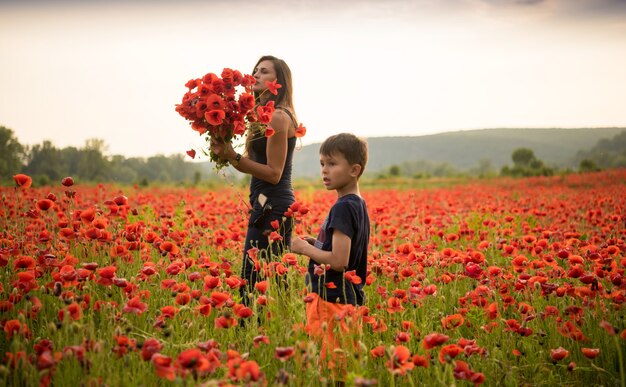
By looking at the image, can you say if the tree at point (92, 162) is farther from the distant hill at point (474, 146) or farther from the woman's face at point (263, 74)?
the distant hill at point (474, 146)

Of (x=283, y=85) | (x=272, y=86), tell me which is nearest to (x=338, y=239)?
(x=272, y=86)

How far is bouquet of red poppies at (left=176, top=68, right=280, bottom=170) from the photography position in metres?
3.04

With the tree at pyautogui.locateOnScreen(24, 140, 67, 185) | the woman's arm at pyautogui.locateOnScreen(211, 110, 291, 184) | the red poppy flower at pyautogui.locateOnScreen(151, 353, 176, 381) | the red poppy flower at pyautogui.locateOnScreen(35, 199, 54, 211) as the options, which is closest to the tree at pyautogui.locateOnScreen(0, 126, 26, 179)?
the tree at pyautogui.locateOnScreen(24, 140, 67, 185)

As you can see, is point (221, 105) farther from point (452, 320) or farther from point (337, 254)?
point (452, 320)

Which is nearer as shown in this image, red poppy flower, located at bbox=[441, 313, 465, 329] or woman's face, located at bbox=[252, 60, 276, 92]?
red poppy flower, located at bbox=[441, 313, 465, 329]

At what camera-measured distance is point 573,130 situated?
13275cm

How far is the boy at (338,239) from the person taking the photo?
8.55 feet

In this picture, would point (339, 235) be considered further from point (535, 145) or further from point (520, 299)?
point (535, 145)

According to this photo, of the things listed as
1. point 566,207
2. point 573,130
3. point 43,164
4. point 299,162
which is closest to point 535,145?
point 573,130

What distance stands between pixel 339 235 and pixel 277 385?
1.02 meters

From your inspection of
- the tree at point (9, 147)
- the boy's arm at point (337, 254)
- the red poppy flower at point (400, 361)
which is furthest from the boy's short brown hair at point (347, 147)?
the tree at point (9, 147)

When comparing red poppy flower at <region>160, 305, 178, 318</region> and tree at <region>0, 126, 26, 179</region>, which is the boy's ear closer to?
red poppy flower at <region>160, 305, 178, 318</region>

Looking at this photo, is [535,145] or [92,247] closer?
[92,247]

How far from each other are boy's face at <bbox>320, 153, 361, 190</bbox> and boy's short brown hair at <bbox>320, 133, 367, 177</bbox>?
2 centimetres
